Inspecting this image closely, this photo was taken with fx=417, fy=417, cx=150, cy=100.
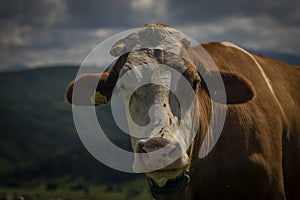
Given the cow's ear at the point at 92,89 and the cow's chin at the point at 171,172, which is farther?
the cow's ear at the point at 92,89

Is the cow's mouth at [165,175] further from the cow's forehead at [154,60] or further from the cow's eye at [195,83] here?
the cow's forehead at [154,60]

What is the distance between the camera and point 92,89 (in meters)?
8.14

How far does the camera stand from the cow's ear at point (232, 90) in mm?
7766

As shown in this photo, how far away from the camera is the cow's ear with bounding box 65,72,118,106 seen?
775 cm

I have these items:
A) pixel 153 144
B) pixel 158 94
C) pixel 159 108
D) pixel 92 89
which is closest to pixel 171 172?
pixel 153 144

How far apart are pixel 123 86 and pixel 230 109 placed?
255 centimetres

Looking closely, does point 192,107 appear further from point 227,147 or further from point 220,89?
point 227,147

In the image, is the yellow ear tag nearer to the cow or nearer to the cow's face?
the cow

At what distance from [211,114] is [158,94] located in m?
2.20

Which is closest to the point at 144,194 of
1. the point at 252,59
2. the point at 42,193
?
the point at 42,193

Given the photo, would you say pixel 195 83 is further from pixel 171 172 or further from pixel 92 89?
pixel 92 89

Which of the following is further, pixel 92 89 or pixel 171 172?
pixel 92 89

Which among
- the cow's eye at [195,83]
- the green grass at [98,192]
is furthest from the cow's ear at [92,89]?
the green grass at [98,192]

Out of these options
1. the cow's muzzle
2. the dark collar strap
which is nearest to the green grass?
the dark collar strap
